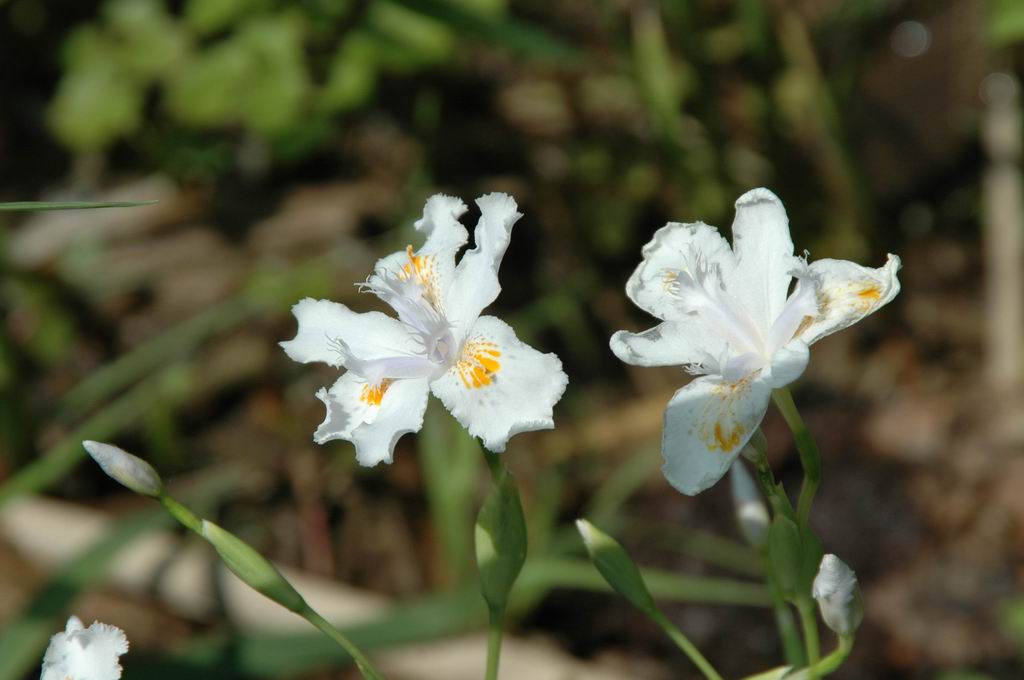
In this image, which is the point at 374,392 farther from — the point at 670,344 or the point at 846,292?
the point at 846,292

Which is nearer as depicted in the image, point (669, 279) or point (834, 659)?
point (834, 659)

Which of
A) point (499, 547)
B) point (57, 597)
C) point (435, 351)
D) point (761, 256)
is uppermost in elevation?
point (761, 256)

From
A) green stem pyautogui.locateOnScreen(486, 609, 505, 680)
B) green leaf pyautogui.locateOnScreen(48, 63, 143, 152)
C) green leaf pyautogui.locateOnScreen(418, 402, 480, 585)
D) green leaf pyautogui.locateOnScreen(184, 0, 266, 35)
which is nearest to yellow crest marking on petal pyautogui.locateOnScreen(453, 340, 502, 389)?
green stem pyautogui.locateOnScreen(486, 609, 505, 680)

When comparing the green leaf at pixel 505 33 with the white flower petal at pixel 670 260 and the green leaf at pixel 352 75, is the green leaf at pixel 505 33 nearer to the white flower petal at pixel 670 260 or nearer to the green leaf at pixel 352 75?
the green leaf at pixel 352 75

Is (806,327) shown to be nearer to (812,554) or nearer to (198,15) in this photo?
(812,554)

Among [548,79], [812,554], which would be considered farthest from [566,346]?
[812,554]

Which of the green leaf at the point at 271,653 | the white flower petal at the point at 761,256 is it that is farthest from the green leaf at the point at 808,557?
the green leaf at the point at 271,653

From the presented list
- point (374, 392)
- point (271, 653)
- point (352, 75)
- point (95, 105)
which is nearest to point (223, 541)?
point (374, 392)
